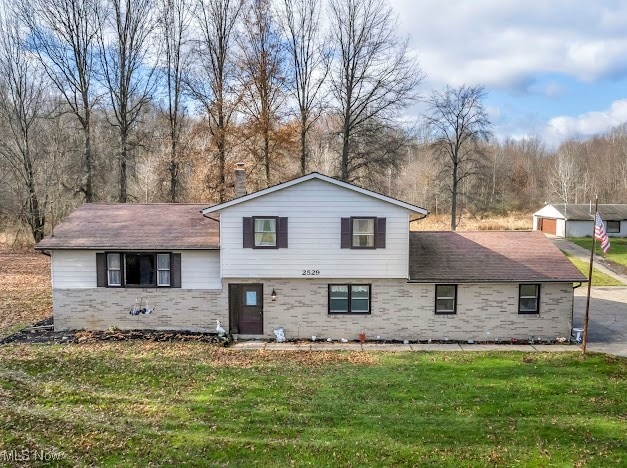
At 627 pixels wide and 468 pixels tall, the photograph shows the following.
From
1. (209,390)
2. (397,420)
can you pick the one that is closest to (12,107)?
(209,390)

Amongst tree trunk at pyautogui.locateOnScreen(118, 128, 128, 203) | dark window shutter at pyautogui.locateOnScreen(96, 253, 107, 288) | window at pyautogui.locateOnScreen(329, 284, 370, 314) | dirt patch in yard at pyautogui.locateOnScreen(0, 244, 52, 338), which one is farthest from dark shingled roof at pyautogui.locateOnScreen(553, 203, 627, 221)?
dirt patch in yard at pyautogui.locateOnScreen(0, 244, 52, 338)

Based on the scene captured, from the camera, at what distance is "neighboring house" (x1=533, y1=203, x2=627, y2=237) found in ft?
148

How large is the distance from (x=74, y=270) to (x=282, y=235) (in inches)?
300

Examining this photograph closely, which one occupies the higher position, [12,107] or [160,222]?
[12,107]

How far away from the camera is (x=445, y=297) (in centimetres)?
1705

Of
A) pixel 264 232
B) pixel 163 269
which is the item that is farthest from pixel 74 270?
pixel 264 232

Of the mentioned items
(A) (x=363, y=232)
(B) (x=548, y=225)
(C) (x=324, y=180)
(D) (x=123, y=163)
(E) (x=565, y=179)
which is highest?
(E) (x=565, y=179)

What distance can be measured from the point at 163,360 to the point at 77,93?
86.6 ft

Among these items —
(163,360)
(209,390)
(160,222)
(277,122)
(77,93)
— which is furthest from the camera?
(77,93)

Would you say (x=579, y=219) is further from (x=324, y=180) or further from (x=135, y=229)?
(x=135, y=229)

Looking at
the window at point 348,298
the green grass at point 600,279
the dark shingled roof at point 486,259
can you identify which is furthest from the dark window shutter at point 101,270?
the green grass at point 600,279

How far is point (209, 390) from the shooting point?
1196 centimetres

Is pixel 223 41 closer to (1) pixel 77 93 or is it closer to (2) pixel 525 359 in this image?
(1) pixel 77 93

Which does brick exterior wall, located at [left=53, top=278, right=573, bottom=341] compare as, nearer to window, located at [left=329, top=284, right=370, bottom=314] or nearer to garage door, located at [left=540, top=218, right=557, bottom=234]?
window, located at [left=329, top=284, right=370, bottom=314]
